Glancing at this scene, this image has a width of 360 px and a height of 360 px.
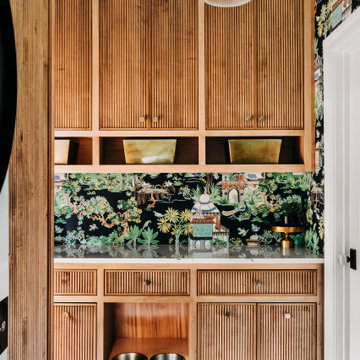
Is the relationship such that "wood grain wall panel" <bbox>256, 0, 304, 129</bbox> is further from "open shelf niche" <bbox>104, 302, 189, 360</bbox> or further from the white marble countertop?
"open shelf niche" <bbox>104, 302, 189, 360</bbox>

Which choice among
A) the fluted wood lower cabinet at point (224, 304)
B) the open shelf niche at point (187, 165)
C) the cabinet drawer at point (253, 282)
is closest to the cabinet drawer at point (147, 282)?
the fluted wood lower cabinet at point (224, 304)

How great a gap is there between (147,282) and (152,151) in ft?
2.72

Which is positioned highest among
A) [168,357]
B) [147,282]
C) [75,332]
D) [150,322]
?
[147,282]

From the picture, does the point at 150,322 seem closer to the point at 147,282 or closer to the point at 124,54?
the point at 147,282

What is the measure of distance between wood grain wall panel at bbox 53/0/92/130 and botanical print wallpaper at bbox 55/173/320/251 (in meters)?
0.48

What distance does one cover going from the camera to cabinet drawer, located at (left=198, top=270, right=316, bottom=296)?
7.14ft

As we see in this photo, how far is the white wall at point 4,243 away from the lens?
0.55 meters

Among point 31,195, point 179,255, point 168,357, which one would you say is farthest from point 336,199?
point 31,195

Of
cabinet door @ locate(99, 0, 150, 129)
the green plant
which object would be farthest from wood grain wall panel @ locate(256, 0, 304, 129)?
the green plant

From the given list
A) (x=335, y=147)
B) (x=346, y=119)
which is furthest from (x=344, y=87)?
(x=335, y=147)

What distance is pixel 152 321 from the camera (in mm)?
2605

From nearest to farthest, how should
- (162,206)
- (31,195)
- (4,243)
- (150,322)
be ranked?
(4,243)
(31,195)
(150,322)
(162,206)

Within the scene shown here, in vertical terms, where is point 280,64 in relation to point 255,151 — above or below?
above

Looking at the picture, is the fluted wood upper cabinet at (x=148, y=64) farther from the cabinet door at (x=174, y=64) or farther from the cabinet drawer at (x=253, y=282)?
the cabinet drawer at (x=253, y=282)
